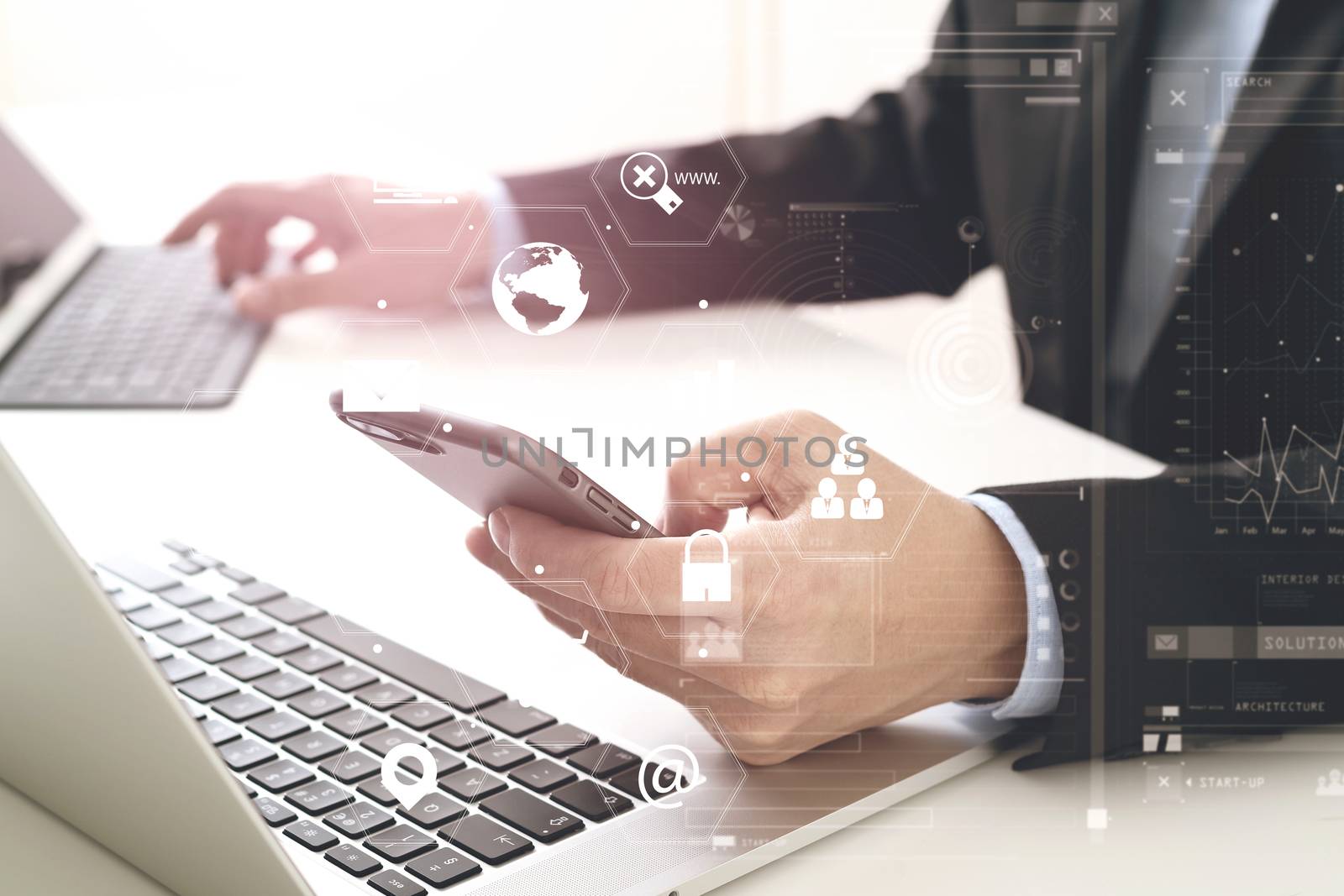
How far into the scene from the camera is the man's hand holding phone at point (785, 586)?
403 mm

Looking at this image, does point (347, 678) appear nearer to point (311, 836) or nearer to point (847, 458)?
point (311, 836)

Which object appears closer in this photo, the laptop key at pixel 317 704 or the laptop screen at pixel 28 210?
the laptop key at pixel 317 704

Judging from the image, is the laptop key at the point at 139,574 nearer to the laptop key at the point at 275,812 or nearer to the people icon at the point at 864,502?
the laptop key at the point at 275,812

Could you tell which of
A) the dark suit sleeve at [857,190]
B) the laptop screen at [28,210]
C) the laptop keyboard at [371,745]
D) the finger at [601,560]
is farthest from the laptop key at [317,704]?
the laptop screen at [28,210]

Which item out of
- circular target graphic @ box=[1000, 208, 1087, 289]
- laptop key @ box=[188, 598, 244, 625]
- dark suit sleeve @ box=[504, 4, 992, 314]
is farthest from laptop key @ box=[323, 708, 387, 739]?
circular target graphic @ box=[1000, 208, 1087, 289]

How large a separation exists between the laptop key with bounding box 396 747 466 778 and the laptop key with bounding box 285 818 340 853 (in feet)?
0.12

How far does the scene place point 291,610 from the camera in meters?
0.48

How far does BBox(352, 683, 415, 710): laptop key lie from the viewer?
0.42 meters

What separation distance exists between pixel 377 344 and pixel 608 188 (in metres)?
0.11

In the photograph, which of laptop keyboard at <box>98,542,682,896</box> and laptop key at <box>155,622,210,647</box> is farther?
laptop key at <box>155,622,210,647</box>

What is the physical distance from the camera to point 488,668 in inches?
16.6

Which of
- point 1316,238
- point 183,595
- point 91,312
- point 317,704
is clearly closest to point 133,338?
point 91,312

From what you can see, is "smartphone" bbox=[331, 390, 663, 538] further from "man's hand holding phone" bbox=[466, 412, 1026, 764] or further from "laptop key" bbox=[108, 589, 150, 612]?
"laptop key" bbox=[108, 589, 150, 612]

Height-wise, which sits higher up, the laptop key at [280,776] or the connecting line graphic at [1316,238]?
the connecting line graphic at [1316,238]
